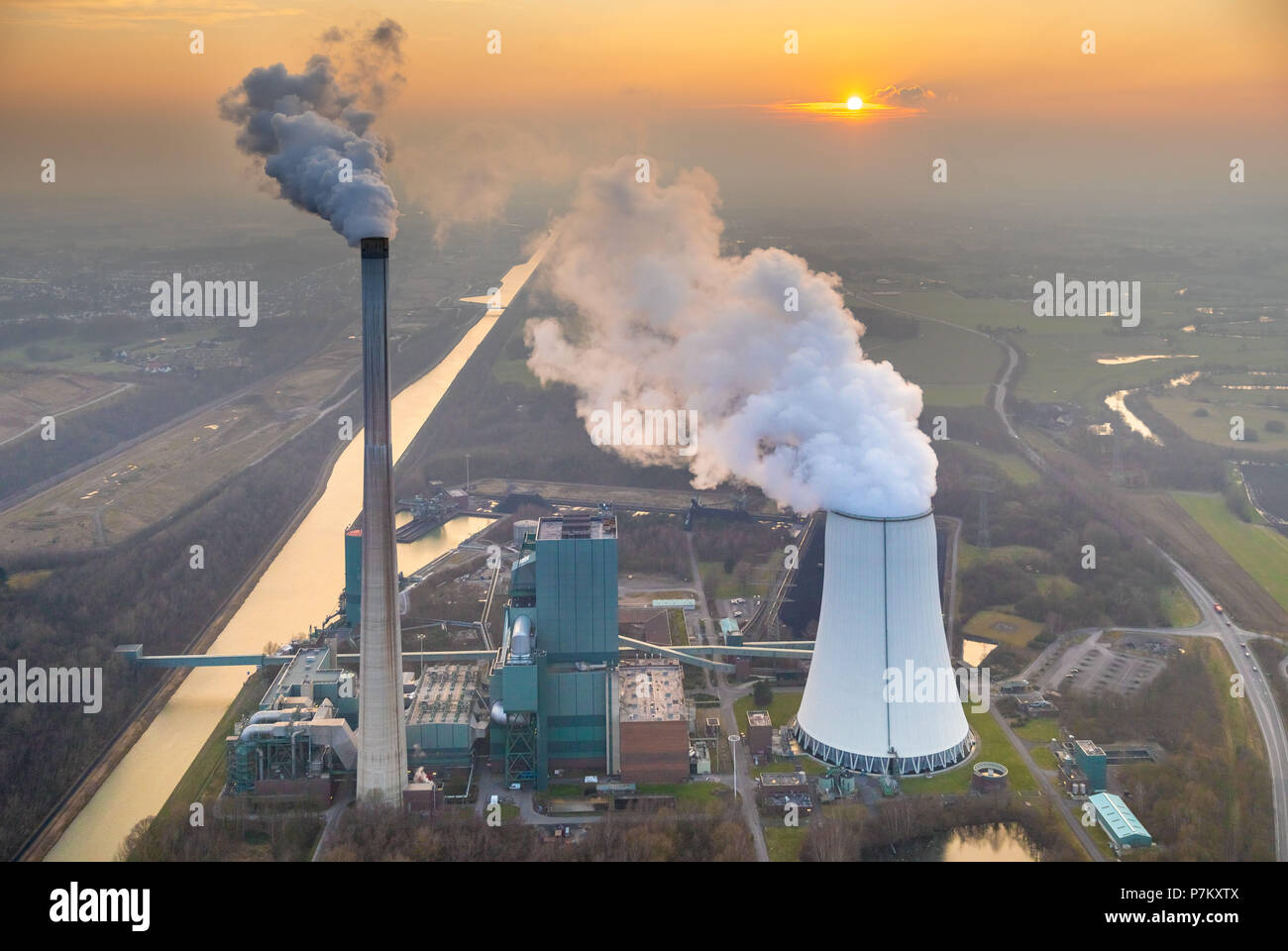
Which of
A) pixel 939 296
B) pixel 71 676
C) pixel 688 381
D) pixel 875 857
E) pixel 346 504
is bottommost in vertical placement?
pixel 875 857

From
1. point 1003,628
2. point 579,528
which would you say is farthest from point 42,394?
point 1003,628

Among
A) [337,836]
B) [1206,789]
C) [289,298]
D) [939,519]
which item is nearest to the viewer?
[337,836]

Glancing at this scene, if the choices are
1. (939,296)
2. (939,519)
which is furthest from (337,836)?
(939,296)

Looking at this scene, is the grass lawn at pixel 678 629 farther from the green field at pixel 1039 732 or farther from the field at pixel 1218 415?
the field at pixel 1218 415

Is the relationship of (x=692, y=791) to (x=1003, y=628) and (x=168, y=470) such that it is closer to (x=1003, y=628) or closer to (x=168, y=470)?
(x=1003, y=628)

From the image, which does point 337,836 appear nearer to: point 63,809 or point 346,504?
point 63,809

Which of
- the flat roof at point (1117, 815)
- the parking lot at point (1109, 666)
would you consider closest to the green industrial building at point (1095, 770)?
the flat roof at point (1117, 815)
